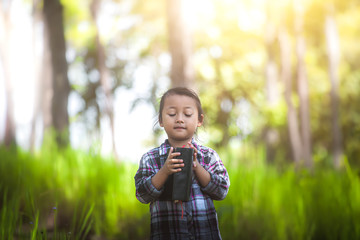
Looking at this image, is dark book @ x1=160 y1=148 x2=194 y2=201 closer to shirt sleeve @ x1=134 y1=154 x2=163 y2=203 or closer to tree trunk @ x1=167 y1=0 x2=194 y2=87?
shirt sleeve @ x1=134 y1=154 x2=163 y2=203

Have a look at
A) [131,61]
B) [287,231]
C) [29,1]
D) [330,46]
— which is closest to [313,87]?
[330,46]

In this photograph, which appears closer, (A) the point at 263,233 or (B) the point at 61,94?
(A) the point at 263,233

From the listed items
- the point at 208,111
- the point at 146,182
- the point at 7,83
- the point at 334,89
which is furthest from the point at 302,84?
the point at 146,182

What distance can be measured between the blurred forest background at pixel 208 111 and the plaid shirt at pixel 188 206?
0.05 m

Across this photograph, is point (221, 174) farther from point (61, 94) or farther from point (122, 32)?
point (122, 32)

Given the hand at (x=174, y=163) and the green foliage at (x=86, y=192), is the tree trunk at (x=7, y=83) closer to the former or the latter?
the green foliage at (x=86, y=192)

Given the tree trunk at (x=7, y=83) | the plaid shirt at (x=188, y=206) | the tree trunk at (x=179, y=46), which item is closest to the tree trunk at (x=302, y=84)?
the tree trunk at (x=179, y=46)

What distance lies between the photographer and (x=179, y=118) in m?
1.11

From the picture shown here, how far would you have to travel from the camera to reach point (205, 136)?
1337 mm

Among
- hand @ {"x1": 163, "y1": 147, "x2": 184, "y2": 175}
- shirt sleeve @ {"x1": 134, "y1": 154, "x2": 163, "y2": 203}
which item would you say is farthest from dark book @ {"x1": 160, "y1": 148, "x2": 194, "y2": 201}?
shirt sleeve @ {"x1": 134, "y1": 154, "x2": 163, "y2": 203}

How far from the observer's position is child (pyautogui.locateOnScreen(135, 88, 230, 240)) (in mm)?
1109

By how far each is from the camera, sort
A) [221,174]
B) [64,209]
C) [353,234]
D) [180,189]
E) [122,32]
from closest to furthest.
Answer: [180,189]
[221,174]
[353,234]
[64,209]
[122,32]

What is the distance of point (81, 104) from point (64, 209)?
16.9 metres

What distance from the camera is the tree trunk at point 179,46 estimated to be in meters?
3.08
